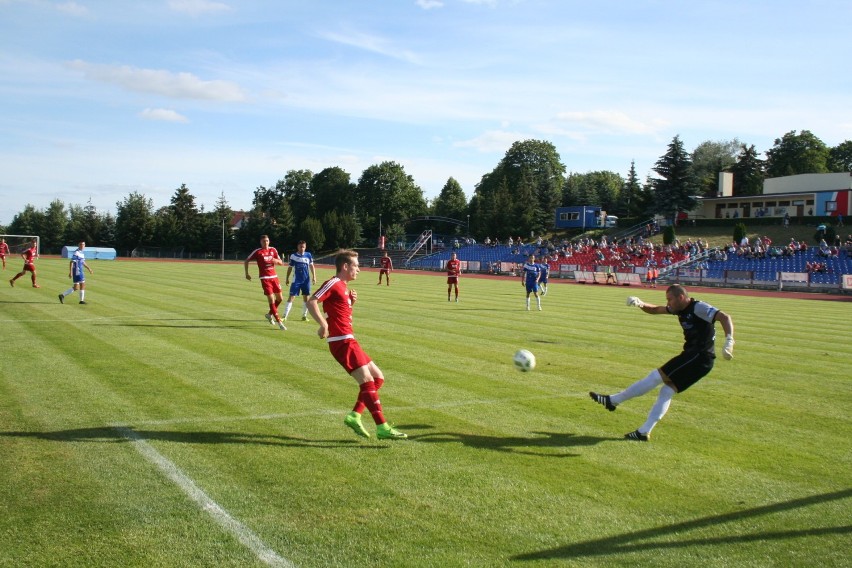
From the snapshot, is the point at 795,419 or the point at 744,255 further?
the point at 744,255

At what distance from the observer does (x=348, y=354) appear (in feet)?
25.2

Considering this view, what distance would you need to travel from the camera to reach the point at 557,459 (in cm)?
699

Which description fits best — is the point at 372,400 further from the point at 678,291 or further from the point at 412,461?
the point at 678,291

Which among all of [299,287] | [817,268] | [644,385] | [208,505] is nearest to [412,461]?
[208,505]

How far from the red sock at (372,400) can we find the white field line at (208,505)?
2.04 m

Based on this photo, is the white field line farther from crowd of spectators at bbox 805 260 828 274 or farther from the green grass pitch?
crowd of spectators at bbox 805 260 828 274

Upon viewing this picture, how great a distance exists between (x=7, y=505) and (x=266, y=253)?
1237 centimetres

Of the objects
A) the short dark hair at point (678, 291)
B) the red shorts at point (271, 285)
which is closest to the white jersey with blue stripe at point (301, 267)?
the red shorts at point (271, 285)

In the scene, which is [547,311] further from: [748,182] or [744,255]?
[748,182]

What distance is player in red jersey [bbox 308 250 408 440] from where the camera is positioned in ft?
24.5

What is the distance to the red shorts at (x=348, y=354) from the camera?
7672 millimetres

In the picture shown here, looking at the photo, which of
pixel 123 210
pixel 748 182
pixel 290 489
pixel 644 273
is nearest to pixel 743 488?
pixel 290 489

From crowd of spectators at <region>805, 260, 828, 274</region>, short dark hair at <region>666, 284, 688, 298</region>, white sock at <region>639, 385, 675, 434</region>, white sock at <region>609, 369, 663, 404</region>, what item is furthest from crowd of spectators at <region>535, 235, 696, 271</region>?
white sock at <region>639, 385, 675, 434</region>

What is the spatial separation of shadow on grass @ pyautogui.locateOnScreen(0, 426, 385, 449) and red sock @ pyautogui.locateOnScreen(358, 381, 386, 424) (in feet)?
1.07
